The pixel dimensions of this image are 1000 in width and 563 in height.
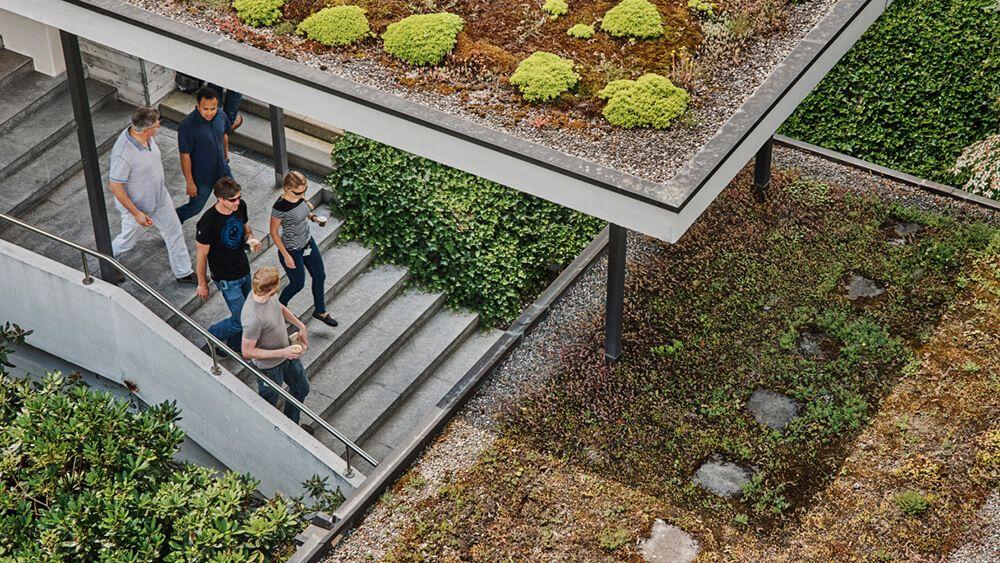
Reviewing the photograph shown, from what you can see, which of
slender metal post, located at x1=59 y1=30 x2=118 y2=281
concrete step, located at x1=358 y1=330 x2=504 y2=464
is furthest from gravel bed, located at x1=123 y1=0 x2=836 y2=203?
concrete step, located at x1=358 y1=330 x2=504 y2=464

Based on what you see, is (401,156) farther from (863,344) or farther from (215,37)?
(863,344)

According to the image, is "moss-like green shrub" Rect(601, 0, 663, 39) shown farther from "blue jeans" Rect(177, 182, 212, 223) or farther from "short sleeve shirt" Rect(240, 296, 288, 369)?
"blue jeans" Rect(177, 182, 212, 223)

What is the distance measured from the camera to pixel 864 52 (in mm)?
13984

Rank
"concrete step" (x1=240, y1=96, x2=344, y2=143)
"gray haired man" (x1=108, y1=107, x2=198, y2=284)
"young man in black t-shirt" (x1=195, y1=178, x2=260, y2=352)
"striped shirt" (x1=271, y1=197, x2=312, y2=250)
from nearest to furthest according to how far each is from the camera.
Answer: "young man in black t-shirt" (x1=195, y1=178, x2=260, y2=352) < "striped shirt" (x1=271, y1=197, x2=312, y2=250) < "gray haired man" (x1=108, y1=107, x2=198, y2=284) < "concrete step" (x1=240, y1=96, x2=344, y2=143)

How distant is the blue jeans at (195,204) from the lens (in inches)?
450

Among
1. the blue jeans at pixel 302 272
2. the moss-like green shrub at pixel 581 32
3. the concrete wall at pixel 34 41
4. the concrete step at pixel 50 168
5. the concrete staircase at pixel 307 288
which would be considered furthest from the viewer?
the concrete wall at pixel 34 41

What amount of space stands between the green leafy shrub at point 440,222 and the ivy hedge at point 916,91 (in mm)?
3947

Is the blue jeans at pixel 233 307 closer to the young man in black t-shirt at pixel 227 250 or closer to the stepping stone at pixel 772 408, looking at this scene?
the young man in black t-shirt at pixel 227 250

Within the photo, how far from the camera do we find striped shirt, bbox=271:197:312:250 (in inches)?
406

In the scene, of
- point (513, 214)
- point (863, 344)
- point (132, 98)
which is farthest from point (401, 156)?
point (863, 344)

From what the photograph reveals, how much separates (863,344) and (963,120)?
455 cm

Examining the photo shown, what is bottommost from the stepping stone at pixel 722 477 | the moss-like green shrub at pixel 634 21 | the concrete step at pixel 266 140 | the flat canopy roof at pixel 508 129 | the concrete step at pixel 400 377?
the concrete step at pixel 400 377

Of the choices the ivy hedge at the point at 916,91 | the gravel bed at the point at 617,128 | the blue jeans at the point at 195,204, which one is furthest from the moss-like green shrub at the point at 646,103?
the ivy hedge at the point at 916,91

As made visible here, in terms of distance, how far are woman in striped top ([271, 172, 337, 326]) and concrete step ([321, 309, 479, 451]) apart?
118 centimetres
